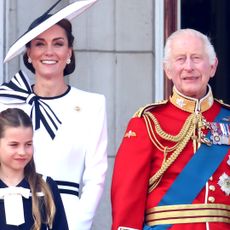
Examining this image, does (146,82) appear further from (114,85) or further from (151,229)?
(151,229)

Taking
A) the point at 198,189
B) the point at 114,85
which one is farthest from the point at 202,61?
the point at 114,85

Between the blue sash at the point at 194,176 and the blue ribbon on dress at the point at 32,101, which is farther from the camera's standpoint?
the blue ribbon on dress at the point at 32,101

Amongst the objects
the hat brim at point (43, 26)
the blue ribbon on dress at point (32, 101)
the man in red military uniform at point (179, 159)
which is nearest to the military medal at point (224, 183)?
the man in red military uniform at point (179, 159)

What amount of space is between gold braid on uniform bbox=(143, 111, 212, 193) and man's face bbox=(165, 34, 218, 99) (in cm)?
13

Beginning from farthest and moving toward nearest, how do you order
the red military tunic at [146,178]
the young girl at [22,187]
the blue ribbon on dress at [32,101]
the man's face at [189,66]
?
1. the blue ribbon on dress at [32,101]
2. the man's face at [189,66]
3. the red military tunic at [146,178]
4. the young girl at [22,187]

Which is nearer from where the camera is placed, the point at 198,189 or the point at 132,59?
the point at 198,189

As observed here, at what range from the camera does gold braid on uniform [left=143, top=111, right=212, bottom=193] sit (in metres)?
6.94

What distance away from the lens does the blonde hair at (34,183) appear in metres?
6.74

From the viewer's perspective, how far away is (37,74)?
24.0 feet

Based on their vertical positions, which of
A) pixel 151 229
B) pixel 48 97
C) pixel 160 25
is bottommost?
pixel 151 229

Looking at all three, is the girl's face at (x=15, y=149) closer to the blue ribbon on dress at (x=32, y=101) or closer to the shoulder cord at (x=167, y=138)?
the blue ribbon on dress at (x=32, y=101)

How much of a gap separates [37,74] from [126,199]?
845 mm

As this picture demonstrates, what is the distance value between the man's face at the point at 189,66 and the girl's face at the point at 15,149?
0.75 meters

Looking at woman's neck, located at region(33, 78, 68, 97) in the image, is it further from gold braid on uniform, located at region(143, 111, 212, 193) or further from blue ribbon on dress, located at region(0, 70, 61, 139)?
gold braid on uniform, located at region(143, 111, 212, 193)
